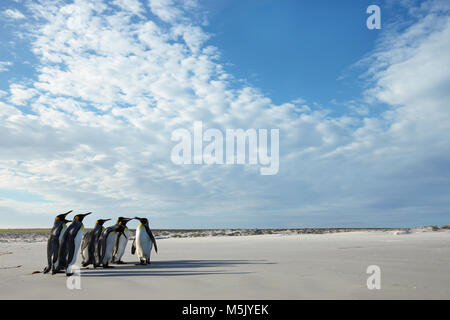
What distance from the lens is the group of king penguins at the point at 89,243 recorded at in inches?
309

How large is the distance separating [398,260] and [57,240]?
8.13 m

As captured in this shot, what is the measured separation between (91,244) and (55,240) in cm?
151

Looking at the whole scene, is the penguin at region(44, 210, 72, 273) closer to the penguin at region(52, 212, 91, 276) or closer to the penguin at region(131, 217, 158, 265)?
the penguin at region(52, 212, 91, 276)

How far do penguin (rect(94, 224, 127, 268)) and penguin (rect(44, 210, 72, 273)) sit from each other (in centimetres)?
137

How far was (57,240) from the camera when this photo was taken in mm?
8000

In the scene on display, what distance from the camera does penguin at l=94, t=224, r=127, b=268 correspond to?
9.32 metres

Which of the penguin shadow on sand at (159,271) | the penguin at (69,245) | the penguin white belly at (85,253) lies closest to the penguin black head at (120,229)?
the penguin white belly at (85,253)

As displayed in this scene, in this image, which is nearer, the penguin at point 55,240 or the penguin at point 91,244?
the penguin at point 55,240

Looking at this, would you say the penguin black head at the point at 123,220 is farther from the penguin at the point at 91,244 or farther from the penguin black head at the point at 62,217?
the penguin black head at the point at 62,217

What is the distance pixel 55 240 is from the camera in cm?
798

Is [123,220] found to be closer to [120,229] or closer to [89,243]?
[120,229]

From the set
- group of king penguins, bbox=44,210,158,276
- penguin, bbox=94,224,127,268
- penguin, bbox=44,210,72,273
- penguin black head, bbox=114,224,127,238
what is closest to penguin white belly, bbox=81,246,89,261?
group of king penguins, bbox=44,210,158,276

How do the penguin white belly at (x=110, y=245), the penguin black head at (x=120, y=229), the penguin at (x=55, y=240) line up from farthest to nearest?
the penguin black head at (x=120, y=229)
the penguin white belly at (x=110, y=245)
the penguin at (x=55, y=240)
